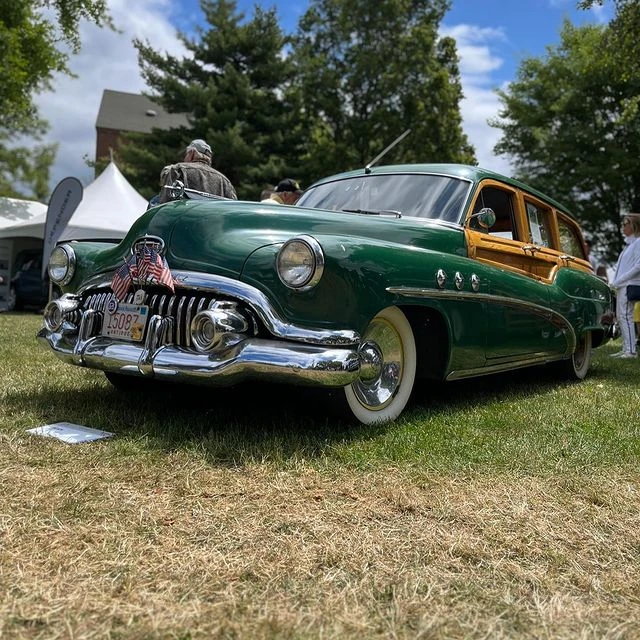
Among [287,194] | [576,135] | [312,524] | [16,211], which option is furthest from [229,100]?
[312,524]

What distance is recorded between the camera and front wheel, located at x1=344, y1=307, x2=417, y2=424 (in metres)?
3.33

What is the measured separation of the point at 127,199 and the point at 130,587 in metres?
13.0

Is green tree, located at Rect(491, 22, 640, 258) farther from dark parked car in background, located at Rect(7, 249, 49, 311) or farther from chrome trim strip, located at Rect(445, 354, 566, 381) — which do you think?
chrome trim strip, located at Rect(445, 354, 566, 381)

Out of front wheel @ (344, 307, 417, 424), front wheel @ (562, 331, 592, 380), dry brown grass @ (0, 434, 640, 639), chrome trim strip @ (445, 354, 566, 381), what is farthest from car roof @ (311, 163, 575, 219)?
dry brown grass @ (0, 434, 640, 639)

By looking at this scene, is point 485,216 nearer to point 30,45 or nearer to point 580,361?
point 580,361

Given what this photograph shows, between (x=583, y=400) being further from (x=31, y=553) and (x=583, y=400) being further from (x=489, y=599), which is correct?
(x=31, y=553)

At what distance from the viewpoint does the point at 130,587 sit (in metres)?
1.76

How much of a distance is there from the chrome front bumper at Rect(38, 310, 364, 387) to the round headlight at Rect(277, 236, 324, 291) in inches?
11.0

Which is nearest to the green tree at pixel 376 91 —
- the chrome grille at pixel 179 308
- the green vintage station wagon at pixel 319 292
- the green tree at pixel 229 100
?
the green tree at pixel 229 100

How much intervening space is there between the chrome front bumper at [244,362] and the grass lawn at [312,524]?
284 millimetres

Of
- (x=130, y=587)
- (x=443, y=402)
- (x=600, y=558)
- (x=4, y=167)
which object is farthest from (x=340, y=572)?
(x=4, y=167)

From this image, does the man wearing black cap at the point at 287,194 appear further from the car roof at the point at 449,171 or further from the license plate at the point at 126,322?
the license plate at the point at 126,322

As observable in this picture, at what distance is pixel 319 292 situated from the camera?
306cm

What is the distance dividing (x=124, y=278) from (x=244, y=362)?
878mm
